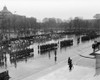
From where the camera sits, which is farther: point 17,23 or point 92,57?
point 17,23

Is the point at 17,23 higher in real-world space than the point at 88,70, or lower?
higher

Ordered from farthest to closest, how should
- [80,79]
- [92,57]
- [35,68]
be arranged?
[92,57]
[35,68]
[80,79]

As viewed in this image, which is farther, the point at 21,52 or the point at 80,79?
the point at 21,52

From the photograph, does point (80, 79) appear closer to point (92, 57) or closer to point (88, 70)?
point (88, 70)

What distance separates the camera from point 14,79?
1178 cm

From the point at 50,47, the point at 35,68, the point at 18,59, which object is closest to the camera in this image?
the point at 35,68

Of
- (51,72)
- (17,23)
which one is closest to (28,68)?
(51,72)

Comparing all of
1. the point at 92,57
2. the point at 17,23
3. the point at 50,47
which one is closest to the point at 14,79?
the point at 92,57

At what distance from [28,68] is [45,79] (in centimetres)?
356

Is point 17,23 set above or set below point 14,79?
above

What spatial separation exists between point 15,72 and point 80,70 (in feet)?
15.9

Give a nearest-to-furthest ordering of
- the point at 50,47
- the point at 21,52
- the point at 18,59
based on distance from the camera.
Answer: the point at 18,59, the point at 21,52, the point at 50,47

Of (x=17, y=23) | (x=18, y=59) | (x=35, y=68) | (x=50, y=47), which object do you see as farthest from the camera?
(x=17, y=23)

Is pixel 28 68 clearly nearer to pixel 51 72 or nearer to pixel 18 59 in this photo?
pixel 51 72
